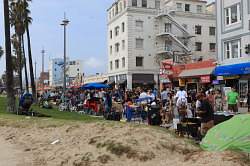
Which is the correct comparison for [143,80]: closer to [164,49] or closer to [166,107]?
[164,49]

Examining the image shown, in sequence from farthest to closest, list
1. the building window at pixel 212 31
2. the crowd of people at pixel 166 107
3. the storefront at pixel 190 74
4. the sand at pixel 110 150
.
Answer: the building window at pixel 212 31, the storefront at pixel 190 74, the crowd of people at pixel 166 107, the sand at pixel 110 150

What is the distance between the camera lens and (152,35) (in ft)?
224

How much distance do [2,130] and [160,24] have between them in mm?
52871

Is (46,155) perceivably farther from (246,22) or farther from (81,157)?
(246,22)

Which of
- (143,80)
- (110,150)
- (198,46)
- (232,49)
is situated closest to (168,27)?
(198,46)

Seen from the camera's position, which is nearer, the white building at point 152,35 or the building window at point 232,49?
the building window at point 232,49

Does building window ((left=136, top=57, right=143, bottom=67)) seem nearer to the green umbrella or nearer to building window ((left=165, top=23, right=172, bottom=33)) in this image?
building window ((left=165, top=23, right=172, bottom=33))

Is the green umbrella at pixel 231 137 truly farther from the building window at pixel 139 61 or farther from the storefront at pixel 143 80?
the building window at pixel 139 61

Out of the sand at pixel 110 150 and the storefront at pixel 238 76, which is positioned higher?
the storefront at pixel 238 76

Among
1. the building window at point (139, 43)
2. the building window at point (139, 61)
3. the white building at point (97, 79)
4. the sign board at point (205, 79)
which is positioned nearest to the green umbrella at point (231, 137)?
the sign board at point (205, 79)

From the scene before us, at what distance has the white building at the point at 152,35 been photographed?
218 ft

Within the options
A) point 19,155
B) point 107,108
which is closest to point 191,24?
point 107,108

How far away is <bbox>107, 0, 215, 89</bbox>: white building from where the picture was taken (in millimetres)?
66562

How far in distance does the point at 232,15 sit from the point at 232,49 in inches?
111
